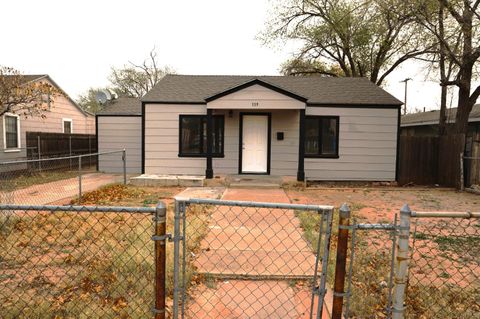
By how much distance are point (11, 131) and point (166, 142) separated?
25.6ft

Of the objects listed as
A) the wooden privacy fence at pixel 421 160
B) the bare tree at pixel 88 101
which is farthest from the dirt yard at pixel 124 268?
the bare tree at pixel 88 101

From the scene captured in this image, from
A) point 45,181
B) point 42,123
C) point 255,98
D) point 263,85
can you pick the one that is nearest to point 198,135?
point 255,98

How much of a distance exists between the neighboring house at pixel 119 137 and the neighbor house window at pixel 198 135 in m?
3.81

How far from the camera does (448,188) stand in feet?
38.4

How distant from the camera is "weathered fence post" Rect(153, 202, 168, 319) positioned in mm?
2375

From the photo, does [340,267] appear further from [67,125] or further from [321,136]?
[67,125]

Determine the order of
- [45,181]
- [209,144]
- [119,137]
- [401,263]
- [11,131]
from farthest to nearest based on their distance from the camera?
[119,137] < [11,131] < [45,181] < [209,144] < [401,263]

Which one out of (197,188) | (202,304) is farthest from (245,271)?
(197,188)

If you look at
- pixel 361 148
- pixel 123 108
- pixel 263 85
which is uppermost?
pixel 263 85

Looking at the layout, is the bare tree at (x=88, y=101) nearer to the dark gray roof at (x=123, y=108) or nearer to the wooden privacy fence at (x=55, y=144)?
the wooden privacy fence at (x=55, y=144)

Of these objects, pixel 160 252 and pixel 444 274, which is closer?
pixel 160 252

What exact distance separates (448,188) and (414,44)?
11469 millimetres

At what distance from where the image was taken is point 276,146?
12.7 meters

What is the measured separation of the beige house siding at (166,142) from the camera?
497 inches
